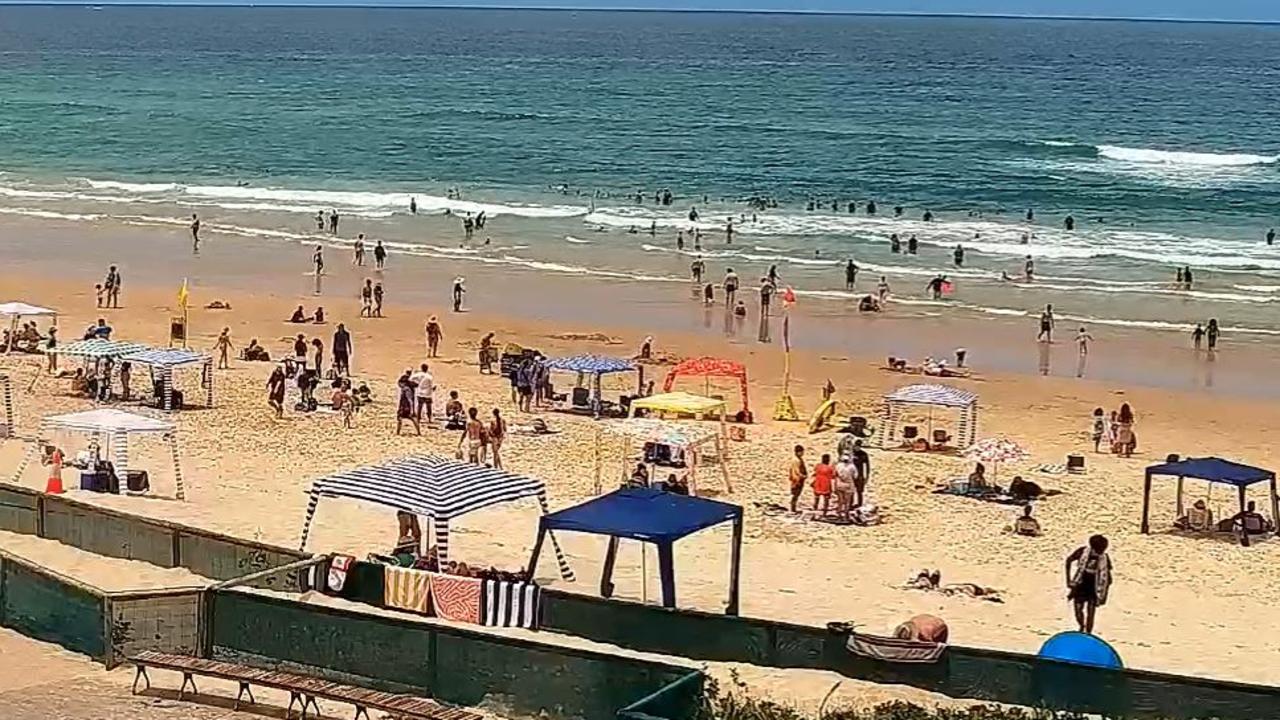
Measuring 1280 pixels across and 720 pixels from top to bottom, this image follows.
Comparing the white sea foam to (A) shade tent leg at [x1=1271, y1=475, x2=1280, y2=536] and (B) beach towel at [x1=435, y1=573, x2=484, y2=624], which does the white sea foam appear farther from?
(B) beach towel at [x1=435, y1=573, x2=484, y2=624]

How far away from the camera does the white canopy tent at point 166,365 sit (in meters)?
26.6

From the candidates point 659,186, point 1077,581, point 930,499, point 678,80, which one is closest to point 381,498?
point 1077,581

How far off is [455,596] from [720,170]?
5659 centimetres

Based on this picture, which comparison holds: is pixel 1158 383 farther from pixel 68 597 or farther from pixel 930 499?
pixel 68 597

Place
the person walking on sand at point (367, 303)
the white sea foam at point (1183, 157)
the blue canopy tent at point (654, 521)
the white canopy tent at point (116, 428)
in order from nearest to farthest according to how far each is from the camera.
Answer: the blue canopy tent at point (654, 521), the white canopy tent at point (116, 428), the person walking on sand at point (367, 303), the white sea foam at point (1183, 157)

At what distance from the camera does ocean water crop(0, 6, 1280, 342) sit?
47531mm

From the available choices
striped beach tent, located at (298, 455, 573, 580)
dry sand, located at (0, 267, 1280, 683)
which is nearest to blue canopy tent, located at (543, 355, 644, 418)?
dry sand, located at (0, 267, 1280, 683)

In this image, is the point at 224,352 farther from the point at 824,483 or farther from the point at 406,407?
the point at 824,483

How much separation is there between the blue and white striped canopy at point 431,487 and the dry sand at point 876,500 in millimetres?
1198

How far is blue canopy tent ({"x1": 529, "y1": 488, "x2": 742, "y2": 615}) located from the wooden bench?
3014 mm

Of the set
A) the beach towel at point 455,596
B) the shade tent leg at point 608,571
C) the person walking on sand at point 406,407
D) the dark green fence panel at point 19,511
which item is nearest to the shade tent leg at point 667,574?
the shade tent leg at point 608,571

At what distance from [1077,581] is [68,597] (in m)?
8.49

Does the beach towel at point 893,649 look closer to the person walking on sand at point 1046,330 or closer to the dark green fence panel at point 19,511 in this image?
the dark green fence panel at point 19,511

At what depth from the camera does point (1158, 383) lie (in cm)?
3288
